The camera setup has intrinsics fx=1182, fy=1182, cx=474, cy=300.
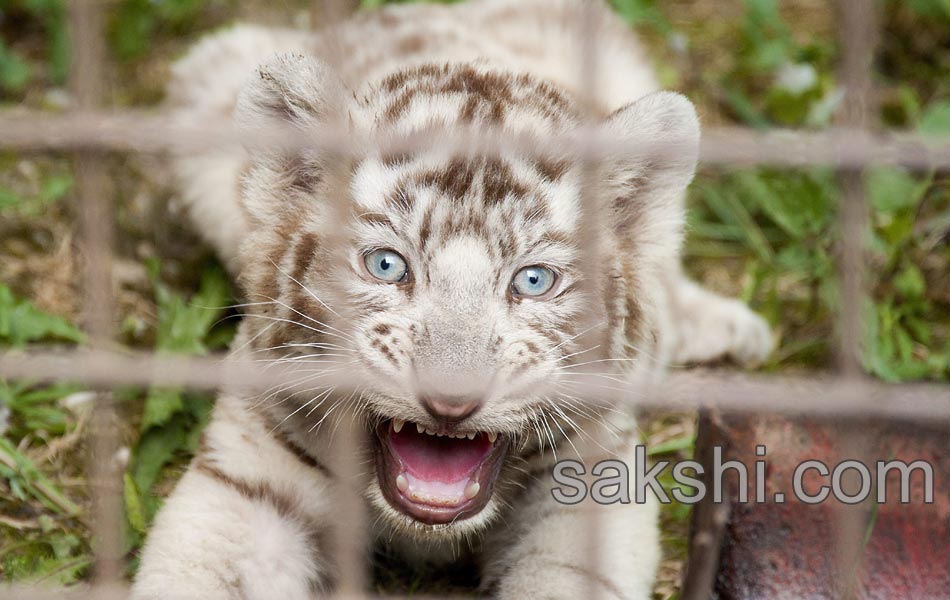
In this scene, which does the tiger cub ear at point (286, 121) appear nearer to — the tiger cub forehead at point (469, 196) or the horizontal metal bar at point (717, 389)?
the tiger cub forehead at point (469, 196)

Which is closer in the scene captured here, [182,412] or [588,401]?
[588,401]

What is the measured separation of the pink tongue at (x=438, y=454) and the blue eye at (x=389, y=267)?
272 millimetres

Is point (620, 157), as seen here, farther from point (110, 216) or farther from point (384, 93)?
point (110, 216)

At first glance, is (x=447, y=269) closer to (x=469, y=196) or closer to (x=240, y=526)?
(x=469, y=196)

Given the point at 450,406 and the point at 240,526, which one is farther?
the point at 240,526

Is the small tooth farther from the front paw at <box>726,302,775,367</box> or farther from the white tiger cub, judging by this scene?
the front paw at <box>726,302,775,367</box>

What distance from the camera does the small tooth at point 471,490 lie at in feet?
6.82

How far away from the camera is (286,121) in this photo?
2205 mm

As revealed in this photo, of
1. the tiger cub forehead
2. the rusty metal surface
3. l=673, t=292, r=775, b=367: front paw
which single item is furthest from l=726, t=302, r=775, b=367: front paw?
the tiger cub forehead

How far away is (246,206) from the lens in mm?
2307

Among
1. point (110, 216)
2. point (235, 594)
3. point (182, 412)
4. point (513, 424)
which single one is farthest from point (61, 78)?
point (513, 424)

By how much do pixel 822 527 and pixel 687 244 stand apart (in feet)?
4.96

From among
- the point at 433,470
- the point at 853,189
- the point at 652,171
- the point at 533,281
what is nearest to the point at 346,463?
the point at 433,470

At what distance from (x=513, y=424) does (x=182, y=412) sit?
1155 mm
